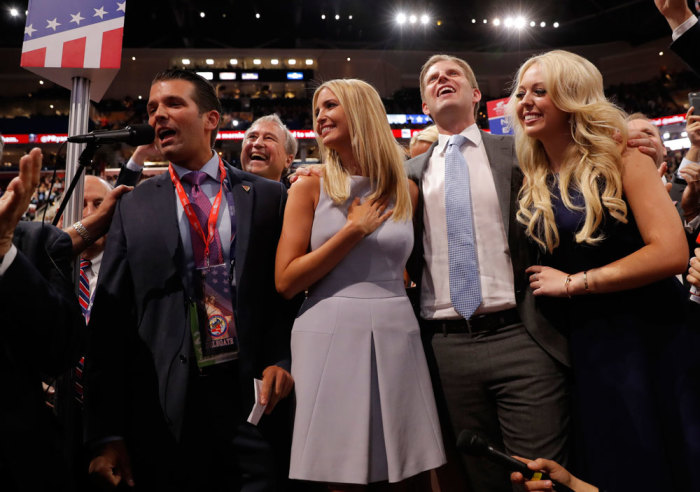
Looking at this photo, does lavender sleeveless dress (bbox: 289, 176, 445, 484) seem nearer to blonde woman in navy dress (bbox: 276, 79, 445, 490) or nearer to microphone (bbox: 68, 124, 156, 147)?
blonde woman in navy dress (bbox: 276, 79, 445, 490)

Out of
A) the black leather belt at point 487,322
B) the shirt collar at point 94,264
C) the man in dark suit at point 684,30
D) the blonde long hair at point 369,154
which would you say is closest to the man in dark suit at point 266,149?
the shirt collar at point 94,264

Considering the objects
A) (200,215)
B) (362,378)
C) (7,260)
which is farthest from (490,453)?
(7,260)

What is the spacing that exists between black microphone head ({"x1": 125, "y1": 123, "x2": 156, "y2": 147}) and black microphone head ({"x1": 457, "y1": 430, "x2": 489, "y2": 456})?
1.31m

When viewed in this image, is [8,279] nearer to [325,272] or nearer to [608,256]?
[325,272]

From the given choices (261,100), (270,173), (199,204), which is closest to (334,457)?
(199,204)

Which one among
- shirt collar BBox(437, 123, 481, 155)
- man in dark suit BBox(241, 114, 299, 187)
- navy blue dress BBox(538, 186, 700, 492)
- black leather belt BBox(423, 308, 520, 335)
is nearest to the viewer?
navy blue dress BBox(538, 186, 700, 492)

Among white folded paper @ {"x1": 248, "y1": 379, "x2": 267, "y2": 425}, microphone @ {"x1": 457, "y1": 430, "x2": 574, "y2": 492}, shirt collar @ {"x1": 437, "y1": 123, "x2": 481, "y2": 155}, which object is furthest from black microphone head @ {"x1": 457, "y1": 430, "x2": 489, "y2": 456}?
shirt collar @ {"x1": 437, "y1": 123, "x2": 481, "y2": 155}

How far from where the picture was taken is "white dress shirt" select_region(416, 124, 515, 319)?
1817mm

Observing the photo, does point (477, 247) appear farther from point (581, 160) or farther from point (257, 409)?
point (257, 409)

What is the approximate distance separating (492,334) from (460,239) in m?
0.35

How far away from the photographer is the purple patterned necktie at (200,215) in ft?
5.55

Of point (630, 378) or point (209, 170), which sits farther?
point (209, 170)

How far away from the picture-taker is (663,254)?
1526mm

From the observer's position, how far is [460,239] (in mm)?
1841
